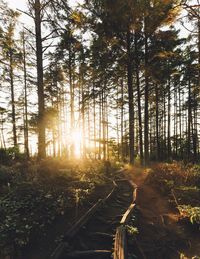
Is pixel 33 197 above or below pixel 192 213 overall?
above

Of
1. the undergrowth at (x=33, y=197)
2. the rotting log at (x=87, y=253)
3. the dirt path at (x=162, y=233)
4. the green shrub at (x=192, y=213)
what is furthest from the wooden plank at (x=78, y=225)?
the green shrub at (x=192, y=213)

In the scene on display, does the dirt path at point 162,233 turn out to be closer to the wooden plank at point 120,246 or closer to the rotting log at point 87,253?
the wooden plank at point 120,246

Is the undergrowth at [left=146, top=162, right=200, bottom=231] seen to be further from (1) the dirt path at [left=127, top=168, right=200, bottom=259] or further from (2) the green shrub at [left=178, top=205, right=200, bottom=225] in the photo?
(1) the dirt path at [left=127, top=168, right=200, bottom=259]

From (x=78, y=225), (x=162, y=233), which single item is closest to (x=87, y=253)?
(x=78, y=225)

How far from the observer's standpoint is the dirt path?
632cm

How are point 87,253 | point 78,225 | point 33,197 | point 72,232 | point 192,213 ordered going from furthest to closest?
point 33,197 < point 192,213 < point 78,225 < point 72,232 < point 87,253

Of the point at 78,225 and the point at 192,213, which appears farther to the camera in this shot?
the point at 192,213

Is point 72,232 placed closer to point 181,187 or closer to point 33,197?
point 33,197

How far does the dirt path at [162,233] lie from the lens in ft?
20.7

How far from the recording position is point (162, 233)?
7297 mm

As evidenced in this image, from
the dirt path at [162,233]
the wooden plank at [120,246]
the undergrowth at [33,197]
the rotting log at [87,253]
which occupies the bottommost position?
the dirt path at [162,233]

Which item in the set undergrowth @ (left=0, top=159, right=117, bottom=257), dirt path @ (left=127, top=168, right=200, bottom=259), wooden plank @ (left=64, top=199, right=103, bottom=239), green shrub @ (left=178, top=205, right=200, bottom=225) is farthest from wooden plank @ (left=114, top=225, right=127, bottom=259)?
green shrub @ (left=178, top=205, right=200, bottom=225)

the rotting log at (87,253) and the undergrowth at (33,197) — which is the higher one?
the undergrowth at (33,197)

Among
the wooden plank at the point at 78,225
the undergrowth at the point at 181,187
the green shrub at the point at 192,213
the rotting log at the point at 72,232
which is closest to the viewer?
the rotting log at the point at 72,232
